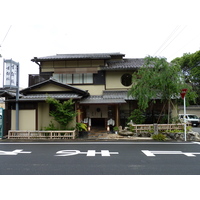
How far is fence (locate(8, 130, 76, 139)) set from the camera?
11.0 metres

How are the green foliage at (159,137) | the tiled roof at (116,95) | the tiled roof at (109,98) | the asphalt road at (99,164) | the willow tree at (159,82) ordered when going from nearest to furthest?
1. the asphalt road at (99,164)
2. the green foliage at (159,137)
3. the willow tree at (159,82)
4. the tiled roof at (109,98)
5. the tiled roof at (116,95)

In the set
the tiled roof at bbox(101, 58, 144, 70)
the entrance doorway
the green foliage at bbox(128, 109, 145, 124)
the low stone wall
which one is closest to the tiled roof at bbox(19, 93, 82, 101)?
the entrance doorway

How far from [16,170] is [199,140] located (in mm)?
10667

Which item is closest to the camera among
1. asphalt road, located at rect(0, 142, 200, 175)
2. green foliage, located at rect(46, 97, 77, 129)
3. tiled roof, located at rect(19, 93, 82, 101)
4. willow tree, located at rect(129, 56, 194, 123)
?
asphalt road, located at rect(0, 142, 200, 175)

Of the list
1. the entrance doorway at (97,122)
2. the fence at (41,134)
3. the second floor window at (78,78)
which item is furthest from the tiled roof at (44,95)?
the entrance doorway at (97,122)

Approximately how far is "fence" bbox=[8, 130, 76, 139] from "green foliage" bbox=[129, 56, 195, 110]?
18.8 ft

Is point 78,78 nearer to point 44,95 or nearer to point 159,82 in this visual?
point 44,95

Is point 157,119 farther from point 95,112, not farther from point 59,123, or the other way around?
point 59,123

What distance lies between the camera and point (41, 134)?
11273 mm

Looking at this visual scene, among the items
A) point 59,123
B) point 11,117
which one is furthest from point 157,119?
point 11,117

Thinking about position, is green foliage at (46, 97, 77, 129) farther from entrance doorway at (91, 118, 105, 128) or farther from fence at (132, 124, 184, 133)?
fence at (132, 124, 184, 133)

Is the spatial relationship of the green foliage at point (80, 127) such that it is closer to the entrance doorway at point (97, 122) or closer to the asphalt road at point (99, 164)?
the entrance doorway at point (97, 122)

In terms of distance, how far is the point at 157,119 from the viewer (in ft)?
47.7

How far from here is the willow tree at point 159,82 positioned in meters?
11.7
